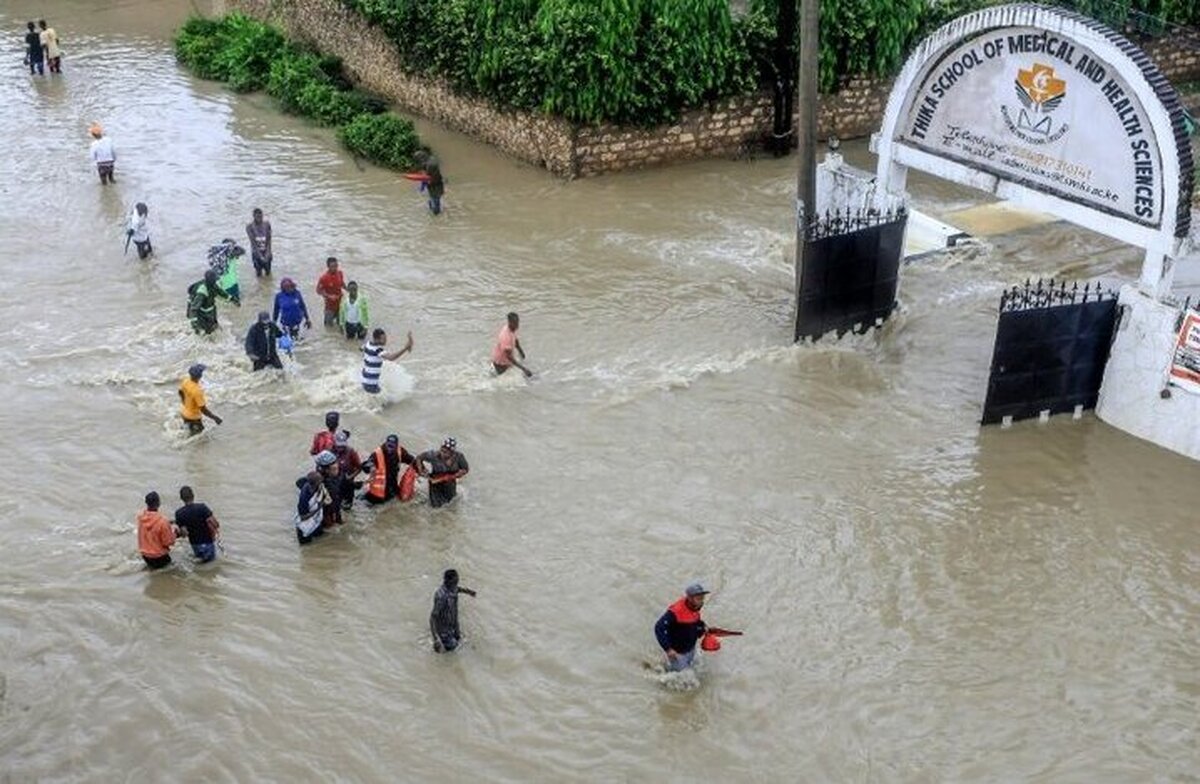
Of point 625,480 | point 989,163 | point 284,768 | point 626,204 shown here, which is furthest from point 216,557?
point 626,204

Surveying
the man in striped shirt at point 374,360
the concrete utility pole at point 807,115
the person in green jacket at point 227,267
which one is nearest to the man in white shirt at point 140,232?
the person in green jacket at point 227,267

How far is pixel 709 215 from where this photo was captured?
20.1m

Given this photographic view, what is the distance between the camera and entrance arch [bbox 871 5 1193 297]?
1224 cm

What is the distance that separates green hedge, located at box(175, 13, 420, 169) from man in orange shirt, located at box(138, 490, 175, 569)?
11821mm

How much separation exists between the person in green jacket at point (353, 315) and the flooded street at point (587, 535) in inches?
8.1

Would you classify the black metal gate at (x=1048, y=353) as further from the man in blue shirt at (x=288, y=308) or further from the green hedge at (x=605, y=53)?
the green hedge at (x=605, y=53)

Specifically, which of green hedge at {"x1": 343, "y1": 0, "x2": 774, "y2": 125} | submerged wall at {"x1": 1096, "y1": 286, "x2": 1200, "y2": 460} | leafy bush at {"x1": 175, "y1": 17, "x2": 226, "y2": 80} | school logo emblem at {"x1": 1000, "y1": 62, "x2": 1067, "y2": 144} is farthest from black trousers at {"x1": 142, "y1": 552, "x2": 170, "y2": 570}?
leafy bush at {"x1": 175, "y1": 17, "x2": 226, "y2": 80}

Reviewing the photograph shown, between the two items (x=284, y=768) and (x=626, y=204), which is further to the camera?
(x=626, y=204)

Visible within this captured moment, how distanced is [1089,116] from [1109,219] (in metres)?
1.08

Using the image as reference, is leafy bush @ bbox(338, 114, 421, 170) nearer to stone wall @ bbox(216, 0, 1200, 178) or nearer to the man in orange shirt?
stone wall @ bbox(216, 0, 1200, 178)

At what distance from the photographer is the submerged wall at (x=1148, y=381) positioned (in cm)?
1311

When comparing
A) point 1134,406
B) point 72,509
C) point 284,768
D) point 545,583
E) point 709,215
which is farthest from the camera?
point 709,215

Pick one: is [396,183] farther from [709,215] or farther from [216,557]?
[216,557]

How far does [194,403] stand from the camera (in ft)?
43.9
